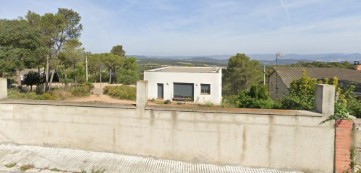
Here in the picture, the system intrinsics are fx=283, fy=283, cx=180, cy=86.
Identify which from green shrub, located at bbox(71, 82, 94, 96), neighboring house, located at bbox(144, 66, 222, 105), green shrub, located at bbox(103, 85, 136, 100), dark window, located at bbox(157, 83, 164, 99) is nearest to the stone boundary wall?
neighboring house, located at bbox(144, 66, 222, 105)

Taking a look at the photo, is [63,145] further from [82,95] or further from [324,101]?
[82,95]

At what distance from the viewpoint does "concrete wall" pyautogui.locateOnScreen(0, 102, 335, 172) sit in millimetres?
7305

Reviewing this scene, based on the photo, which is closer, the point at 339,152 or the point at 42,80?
the point at 339,152

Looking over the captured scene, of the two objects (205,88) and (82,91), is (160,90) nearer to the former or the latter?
(205,88)

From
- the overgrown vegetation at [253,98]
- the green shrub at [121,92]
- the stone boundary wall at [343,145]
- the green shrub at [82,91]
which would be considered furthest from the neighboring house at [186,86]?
the stone boundary wall at [343,145]

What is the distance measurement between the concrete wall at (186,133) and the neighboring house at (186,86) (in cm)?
1699

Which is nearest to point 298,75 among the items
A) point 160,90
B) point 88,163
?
point 160,90

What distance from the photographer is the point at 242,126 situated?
7.54 metres

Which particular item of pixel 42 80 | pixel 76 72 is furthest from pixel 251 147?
pixel 76 72

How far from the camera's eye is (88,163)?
301 inches

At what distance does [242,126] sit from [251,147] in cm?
61

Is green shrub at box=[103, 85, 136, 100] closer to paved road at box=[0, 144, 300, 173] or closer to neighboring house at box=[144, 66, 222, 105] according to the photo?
neighboring house at box=[144, 66, 222, 105]

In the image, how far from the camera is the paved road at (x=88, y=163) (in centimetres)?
736

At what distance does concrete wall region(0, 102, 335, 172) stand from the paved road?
0.22 meters
